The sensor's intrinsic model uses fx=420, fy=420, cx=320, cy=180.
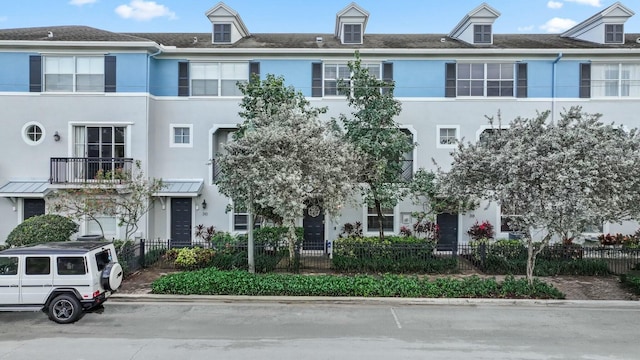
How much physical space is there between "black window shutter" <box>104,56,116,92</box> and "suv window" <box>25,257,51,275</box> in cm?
1054

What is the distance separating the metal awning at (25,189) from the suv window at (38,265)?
9.03 metres

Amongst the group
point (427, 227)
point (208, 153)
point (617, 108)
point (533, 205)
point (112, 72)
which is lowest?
point (427, 227)

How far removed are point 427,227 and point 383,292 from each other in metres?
7.42

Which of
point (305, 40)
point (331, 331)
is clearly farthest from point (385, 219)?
point (331, 331)

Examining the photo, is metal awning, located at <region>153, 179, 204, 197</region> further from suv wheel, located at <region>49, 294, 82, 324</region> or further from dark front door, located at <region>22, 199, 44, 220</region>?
suv wheel, located at <region>49, 294, 82, 324</region>

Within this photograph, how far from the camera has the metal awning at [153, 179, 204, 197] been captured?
1769cm

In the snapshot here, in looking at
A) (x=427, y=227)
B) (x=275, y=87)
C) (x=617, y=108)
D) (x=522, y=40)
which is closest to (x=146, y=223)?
(x=275, y=87)

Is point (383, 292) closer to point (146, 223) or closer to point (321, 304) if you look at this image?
point (321, 304)

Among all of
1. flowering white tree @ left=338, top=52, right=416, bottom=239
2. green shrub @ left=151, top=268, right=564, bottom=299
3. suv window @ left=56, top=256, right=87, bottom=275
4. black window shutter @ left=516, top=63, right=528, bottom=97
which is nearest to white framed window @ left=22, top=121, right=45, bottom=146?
green shrub @ left=151, top=268, right=564, bottom=299

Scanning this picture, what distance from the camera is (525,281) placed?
1169 cm

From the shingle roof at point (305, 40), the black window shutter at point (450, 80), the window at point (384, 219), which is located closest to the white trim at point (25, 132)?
the shingle roof at point (305, 40)

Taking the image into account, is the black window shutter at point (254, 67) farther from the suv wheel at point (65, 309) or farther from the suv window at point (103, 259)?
the suv wheel at point (65, 309)

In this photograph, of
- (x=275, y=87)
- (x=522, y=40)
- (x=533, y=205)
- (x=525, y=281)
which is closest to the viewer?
(x=533, y=205)

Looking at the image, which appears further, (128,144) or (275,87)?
(128,144)
